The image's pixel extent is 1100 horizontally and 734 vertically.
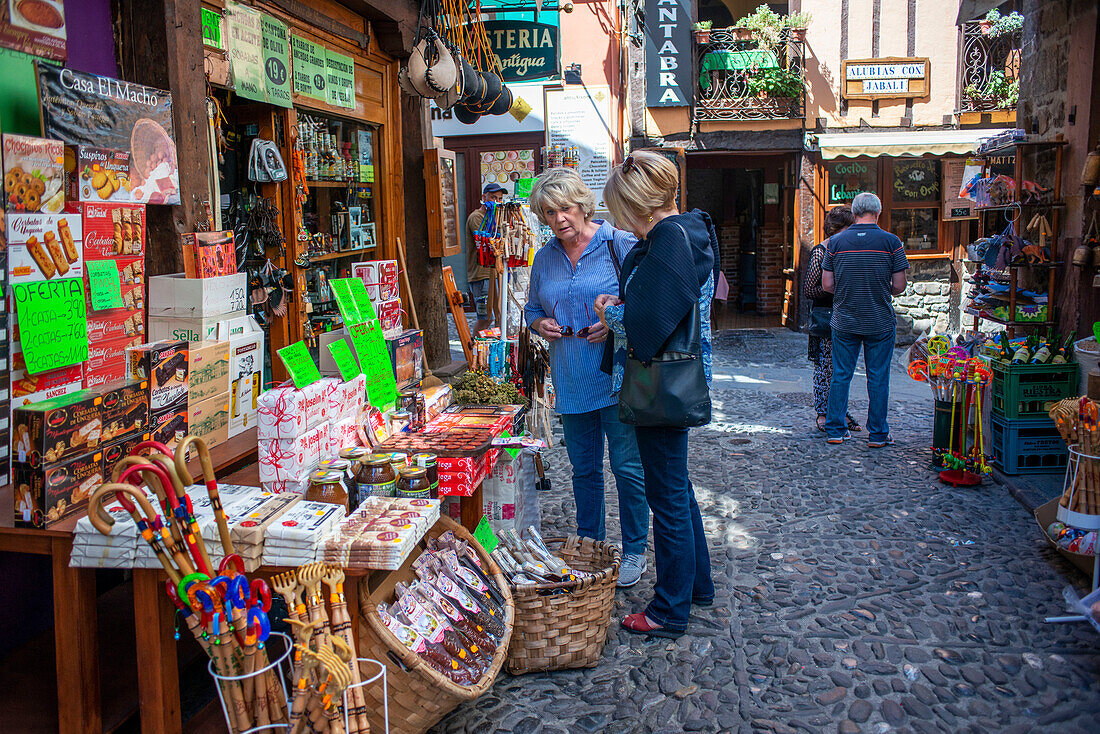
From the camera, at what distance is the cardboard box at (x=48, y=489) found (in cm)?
256

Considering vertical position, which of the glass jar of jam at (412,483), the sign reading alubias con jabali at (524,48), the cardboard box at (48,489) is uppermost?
the sign reading alubias con jabali at (524,48)

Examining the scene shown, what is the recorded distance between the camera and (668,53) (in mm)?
12844

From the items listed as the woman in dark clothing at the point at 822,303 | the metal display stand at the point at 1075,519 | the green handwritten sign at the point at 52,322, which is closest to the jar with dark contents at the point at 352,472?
the green handwritten sign at the point at 52,322

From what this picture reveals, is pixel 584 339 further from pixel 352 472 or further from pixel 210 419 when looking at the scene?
pixel 210 419

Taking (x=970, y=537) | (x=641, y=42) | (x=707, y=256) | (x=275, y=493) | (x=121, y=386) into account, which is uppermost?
(x=641, y=42)

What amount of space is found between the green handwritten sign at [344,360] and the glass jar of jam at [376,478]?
60cm

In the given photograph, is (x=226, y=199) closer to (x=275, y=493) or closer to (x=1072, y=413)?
(x=275, y=493)

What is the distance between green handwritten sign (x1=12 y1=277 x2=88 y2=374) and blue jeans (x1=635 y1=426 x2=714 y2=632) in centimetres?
223

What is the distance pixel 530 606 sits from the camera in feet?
11.0

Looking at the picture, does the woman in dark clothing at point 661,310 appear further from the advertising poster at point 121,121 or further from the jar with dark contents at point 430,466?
the advertising poster at point 121,121

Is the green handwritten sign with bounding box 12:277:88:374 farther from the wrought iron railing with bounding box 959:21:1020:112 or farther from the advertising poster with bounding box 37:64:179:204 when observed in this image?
the wrought iron railing with bounding box 959:21:1020:112

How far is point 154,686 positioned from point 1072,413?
3.95m

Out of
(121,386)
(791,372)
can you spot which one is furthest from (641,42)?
(121,386)

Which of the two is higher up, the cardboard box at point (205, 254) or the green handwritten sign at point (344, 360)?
the cardboard box at point (205, 254)
